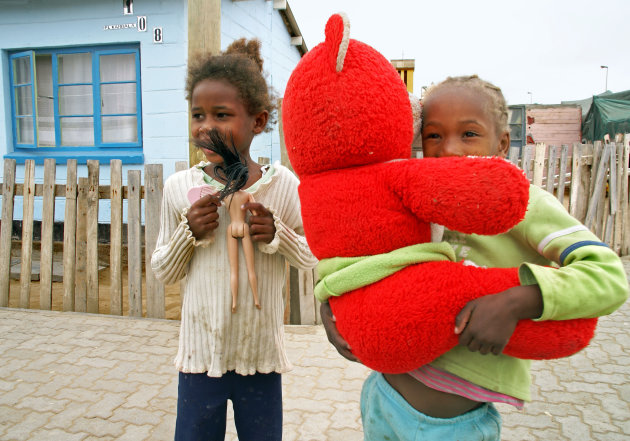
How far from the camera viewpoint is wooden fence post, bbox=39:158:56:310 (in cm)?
501

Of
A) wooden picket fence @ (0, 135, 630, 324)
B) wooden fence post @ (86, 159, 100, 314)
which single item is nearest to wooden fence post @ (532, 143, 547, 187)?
wooden picket fence @ (0, 135, 630, 324)

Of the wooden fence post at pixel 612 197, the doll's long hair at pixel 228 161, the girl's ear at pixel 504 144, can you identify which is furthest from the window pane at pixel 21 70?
the wooden fence post at pixel 612 197

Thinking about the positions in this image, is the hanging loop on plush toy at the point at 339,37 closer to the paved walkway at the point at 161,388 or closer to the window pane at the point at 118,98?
the paved walkway at the point at 161,388

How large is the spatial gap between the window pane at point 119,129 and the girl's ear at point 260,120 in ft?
20.5

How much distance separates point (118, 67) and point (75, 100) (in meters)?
1.04

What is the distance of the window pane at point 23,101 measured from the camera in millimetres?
7867

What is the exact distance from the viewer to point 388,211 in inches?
→ 41.8

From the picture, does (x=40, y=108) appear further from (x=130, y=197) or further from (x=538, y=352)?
(x=538, y=352)

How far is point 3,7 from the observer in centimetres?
743

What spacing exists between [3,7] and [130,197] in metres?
5.25

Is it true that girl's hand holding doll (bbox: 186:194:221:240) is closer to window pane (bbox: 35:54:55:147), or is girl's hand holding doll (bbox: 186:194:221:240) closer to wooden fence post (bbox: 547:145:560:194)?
wooden fence post (bbox: 547:145:560:194)

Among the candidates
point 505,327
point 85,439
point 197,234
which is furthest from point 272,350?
point 85,439

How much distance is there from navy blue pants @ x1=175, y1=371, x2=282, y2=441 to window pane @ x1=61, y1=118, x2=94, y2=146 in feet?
23.4

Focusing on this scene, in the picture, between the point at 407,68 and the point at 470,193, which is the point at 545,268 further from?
the point at 407,68
